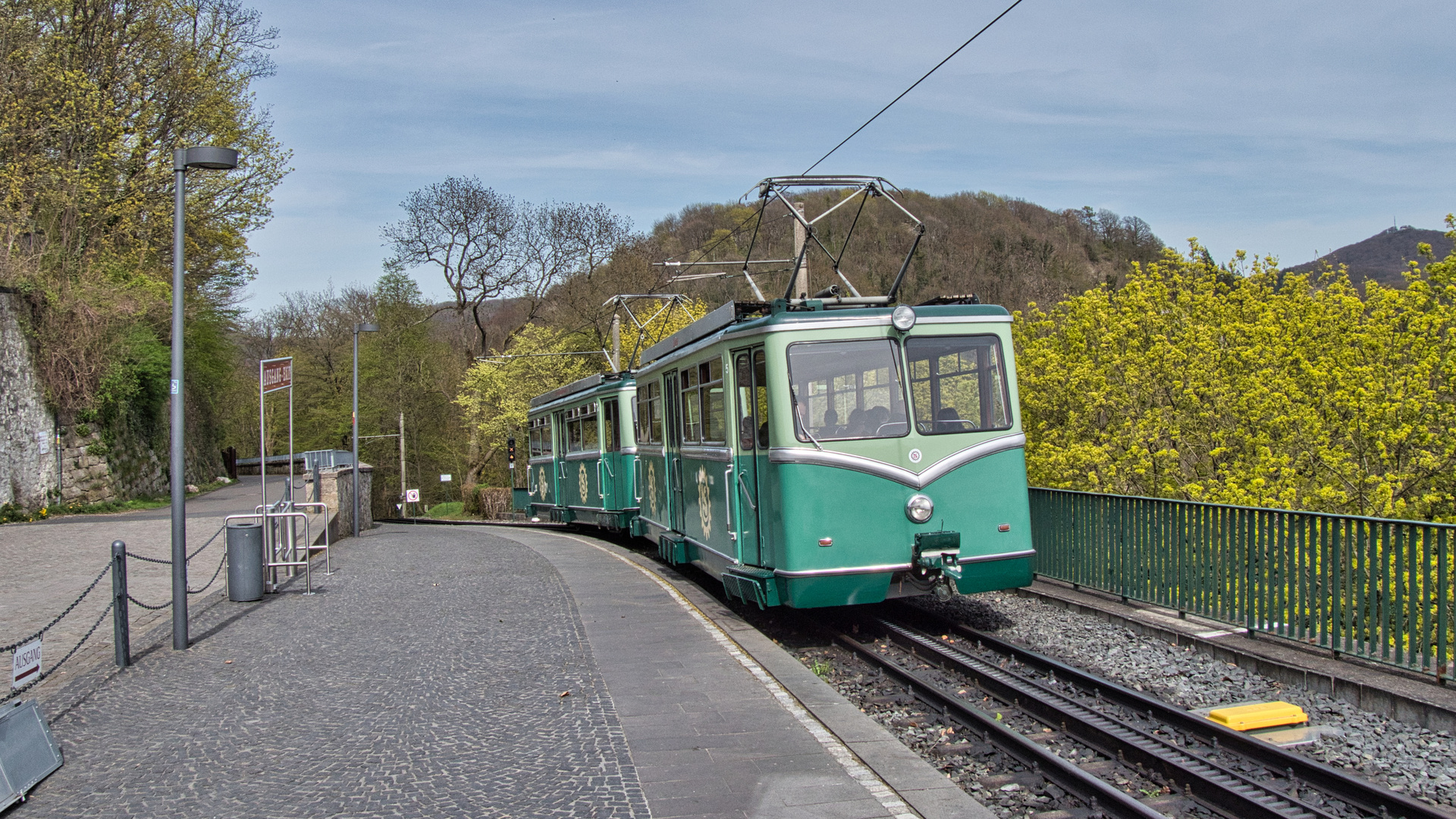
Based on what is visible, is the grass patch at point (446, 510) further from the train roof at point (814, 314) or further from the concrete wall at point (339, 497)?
the train roof at point (814, 314)

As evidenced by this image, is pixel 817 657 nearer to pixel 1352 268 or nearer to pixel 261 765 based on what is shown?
pixel 261 765

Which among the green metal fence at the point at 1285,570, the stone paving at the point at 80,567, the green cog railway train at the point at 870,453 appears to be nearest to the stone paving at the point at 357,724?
the stone paving at the point at 80,567

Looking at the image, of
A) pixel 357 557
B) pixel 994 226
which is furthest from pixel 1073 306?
pixel 994 226

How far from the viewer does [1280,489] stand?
13.6 meters

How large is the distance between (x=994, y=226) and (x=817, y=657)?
3665 inches

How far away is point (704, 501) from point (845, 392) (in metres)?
2.56

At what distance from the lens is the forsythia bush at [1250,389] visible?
44.6 feet

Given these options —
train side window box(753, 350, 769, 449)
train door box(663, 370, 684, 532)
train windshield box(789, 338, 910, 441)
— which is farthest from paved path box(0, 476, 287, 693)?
train windshield box(789, 338, 910, 441)

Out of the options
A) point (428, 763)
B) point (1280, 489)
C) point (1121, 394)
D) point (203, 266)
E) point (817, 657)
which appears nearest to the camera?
point (428, 763)

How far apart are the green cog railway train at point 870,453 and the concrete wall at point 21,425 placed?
2268 cm

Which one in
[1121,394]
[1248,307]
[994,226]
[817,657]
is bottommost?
[817,657]

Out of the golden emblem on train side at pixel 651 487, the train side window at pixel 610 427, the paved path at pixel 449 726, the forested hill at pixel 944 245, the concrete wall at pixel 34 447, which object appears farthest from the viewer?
the forested hill at pixel 944 245

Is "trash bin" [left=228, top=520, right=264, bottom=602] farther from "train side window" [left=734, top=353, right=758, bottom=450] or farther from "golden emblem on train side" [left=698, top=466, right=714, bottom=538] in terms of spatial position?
"train side window" [left=734, top=353, right=758, bottom=450]

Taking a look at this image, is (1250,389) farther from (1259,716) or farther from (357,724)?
(357,724)
